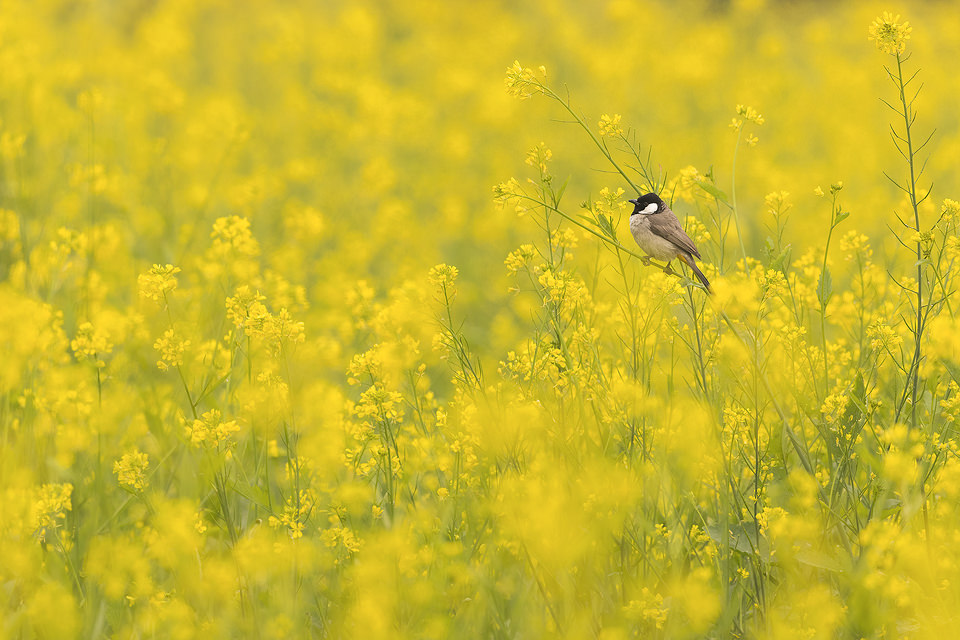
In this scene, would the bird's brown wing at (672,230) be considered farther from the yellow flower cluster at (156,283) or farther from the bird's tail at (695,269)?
the yellow flower cluster at (156,283)

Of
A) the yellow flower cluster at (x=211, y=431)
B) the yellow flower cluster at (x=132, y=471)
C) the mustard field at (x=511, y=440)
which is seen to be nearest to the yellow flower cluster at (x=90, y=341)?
the mustard field at (x=511, y=440)

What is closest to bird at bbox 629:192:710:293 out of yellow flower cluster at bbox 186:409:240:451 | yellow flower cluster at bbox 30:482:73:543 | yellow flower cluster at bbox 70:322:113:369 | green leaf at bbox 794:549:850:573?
green leaf at bbox 794:549:850:573

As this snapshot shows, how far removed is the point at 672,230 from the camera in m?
3.14

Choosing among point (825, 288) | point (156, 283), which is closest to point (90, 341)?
point (156, 283)

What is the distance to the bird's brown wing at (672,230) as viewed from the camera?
3107mm

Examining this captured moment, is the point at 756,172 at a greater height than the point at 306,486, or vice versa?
the point at 756,172

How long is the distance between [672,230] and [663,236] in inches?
2.4

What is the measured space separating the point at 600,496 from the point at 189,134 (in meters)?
6.73

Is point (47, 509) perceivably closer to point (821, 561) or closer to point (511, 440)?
point (511, 440)

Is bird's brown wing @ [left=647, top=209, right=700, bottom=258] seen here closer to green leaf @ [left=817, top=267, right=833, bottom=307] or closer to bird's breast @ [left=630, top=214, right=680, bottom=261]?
bird's breast @ [left=630, top=214, right=680, bottom=261]

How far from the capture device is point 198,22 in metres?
15.1

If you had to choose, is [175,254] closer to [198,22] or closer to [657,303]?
[657,303]

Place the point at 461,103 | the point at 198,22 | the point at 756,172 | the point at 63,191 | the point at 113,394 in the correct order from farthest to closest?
the point at 198,22
the point at 461,103
the point at 756,172
the point at 63,191
the point at 113,394

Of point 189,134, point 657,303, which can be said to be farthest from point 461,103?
point 657,303
